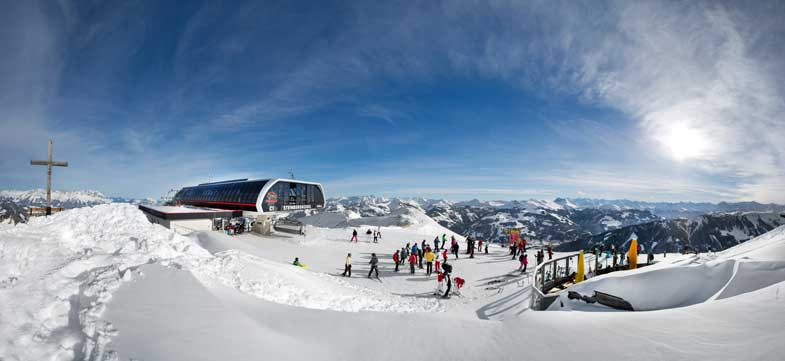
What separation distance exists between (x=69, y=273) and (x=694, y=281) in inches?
578

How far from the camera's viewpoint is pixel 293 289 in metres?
10.1

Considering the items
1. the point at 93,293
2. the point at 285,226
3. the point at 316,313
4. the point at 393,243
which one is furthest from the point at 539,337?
the point at 285,226

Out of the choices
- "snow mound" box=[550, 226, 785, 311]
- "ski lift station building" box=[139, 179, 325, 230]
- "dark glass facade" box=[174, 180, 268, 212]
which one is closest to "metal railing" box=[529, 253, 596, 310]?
"snow mound" box=[550, 226, 785, 311]

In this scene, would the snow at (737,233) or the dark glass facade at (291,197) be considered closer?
the dark glass facade at (291,197)

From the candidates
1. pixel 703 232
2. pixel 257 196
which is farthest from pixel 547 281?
pixel 703 232

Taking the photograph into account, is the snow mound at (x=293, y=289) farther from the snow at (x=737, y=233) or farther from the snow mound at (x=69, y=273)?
the snow at (x=737, y=233)

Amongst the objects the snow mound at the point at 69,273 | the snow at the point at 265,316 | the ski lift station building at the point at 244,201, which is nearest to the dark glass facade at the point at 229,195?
the ski lift station building at the point at 244,201

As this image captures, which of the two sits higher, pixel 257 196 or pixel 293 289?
pixel 257 196

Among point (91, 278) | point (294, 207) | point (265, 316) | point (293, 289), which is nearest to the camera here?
point (91, 278)

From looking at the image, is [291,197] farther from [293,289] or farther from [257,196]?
[293,289]

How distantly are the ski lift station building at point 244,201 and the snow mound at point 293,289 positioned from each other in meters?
24.1

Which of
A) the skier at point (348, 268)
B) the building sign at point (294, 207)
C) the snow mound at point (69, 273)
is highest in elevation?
the snow mound at point (69, 273)

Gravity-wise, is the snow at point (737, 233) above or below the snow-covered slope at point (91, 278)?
below

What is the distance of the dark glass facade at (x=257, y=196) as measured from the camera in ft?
135
